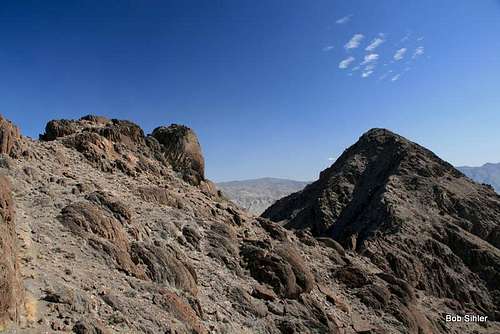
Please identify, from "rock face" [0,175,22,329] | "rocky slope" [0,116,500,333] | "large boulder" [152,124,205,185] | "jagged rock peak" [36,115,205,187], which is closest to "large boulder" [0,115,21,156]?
→ "rocky slope" [0,116,500,333]

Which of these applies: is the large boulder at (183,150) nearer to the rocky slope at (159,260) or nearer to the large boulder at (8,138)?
the rocky slope at (159,260)

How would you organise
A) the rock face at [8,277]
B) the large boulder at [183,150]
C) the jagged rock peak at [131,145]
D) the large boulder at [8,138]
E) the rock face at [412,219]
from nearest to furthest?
the rock face at [8,277] < the large boulder at [8,138] < the jagged rock peak at [131,145] < the large boulder at [183,150] < the rock face at [412,219]

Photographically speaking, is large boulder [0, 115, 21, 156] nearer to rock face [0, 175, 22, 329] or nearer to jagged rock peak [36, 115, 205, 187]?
jagged rock peak [36, 115, 205, 187]

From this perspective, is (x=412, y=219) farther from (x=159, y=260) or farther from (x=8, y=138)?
(x=8, y=138)

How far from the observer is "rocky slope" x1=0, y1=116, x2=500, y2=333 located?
48.7 feet

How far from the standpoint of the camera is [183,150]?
134ft

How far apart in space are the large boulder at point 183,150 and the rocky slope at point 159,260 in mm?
140

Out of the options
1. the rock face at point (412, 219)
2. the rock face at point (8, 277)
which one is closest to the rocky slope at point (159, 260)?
the rock face at point (8, 277)

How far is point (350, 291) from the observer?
31766 mm

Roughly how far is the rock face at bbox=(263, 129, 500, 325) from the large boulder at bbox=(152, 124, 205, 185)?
17.9 m

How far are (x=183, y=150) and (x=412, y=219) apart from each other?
31950mm

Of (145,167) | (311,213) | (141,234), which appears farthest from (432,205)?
(141,234)

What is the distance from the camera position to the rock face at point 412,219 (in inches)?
1746

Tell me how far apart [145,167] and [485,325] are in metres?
35.5
